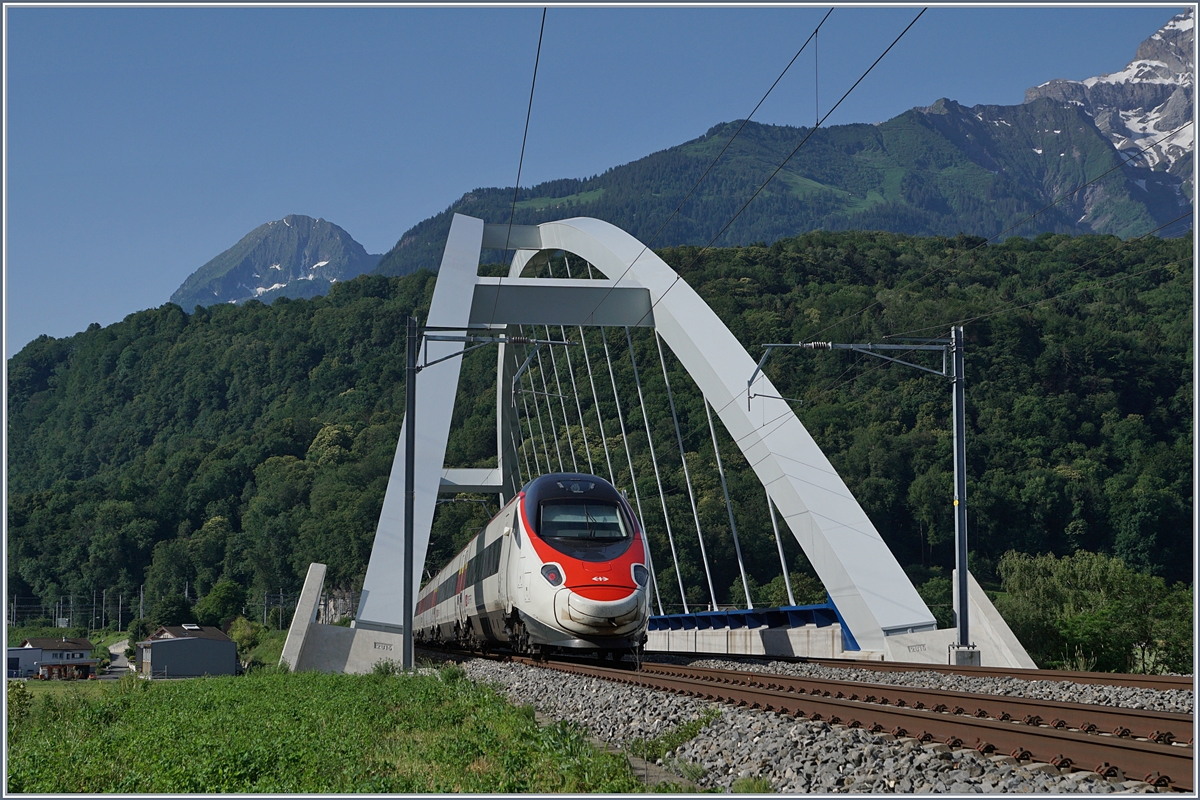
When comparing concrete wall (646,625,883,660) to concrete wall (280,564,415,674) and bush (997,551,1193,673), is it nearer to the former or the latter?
bush (997,551,1193,673)

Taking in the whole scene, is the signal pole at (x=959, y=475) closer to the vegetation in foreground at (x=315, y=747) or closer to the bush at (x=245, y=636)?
the vegetation in foreground at (x=315, y=747)

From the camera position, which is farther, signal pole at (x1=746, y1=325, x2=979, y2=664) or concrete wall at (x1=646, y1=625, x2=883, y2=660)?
concrete wall at (x1=646, y1=625, x2=883, y2=660)

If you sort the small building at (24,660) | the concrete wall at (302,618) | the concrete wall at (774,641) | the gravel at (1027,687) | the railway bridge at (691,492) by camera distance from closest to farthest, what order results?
the gravel at (1027,687)
the railway bridge at (691,492)
the concrete wall at (774,641)
the concrete wall at (302,618)
the small building at (24,660)

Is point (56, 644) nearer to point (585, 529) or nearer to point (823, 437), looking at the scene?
point (823, 437)

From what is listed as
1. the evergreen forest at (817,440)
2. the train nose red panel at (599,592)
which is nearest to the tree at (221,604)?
the evergreen forest at (817,440)

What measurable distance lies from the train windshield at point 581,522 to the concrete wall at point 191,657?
85.1 ft

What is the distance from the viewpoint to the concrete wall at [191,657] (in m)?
37.9

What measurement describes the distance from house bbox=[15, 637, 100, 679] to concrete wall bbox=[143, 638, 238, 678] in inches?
555

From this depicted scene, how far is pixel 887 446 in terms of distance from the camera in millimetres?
57594

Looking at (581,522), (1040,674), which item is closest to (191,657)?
(581,522)

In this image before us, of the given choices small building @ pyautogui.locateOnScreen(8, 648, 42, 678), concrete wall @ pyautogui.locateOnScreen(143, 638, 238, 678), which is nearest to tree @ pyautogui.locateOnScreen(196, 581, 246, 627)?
small building @ pyautogui.locateOnScreen(8, 648, 42, 678)

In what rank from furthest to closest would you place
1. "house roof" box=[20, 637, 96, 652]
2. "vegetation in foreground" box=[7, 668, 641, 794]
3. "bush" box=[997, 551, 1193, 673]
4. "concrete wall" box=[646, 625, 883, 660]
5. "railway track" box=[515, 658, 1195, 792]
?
1. "house roof" box=[20, 637, 96, 652]
2. "concrete wall" box=[646, 625, 883, 660]
3. "bush" box=[997, 551, 1193, 673]
4. "vegetation in foreground" box=[7, 668, 641, 794]
5. "railway track" box=[515, 658, 1195, 792]

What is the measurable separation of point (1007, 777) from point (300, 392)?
313 ft

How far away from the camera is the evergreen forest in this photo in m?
54.5
